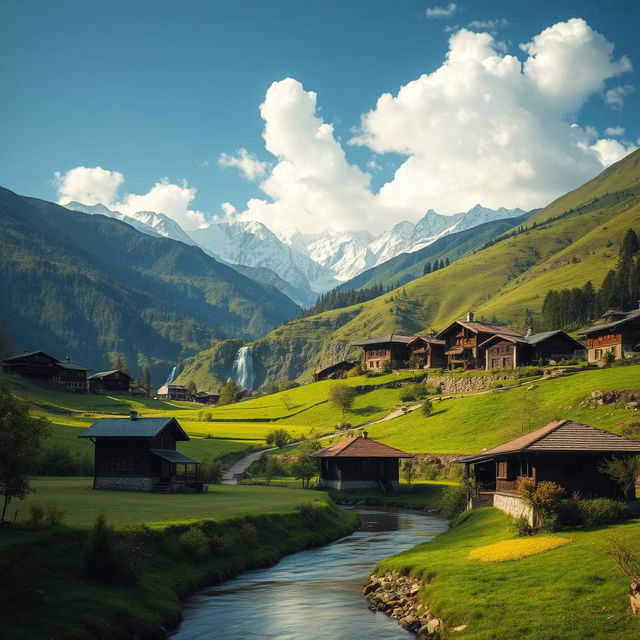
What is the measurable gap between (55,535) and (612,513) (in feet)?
97.8

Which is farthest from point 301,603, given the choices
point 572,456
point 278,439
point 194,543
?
point 278,439

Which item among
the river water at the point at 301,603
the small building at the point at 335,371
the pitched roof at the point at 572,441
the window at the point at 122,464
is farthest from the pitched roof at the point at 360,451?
the small building at the point at 335,371

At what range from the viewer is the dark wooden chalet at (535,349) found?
121550 millimetres

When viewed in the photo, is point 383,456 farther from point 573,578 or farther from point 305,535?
point 573,578

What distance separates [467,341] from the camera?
14050 cm

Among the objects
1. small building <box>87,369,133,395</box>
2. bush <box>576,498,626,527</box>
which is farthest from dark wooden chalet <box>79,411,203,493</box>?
small building <box>87,369,133,395</box>

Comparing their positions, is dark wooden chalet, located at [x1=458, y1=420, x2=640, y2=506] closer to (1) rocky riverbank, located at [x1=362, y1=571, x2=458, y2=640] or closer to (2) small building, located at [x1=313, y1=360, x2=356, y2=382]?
(1) rocky riverbank, located at [x1=362, y1=571, x2=458, y2=640]

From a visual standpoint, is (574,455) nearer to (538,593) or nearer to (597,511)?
(597,511)

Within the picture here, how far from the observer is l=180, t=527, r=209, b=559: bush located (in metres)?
39.2

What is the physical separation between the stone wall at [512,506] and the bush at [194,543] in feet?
62.0

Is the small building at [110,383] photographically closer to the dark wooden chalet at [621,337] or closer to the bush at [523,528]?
the dark wooden chalet at [621,337]

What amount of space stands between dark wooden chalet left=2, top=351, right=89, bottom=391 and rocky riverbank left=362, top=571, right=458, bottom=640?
147 meters

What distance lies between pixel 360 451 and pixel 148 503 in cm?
3310

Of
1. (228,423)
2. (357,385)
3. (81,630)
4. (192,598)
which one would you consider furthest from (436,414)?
(81,630)
